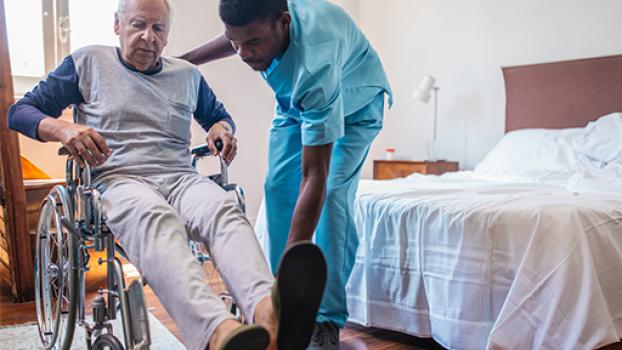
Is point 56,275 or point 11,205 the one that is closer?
point 56,275

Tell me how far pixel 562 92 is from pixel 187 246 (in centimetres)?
292

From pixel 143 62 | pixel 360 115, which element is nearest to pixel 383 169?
pixel 360 115

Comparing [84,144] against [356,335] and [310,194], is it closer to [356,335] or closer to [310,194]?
[310,194]

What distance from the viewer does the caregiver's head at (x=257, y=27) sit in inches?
46.3

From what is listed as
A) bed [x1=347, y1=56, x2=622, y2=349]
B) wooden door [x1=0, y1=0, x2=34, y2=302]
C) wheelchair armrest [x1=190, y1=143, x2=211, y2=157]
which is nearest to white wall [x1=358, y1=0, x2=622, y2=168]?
bed [x1=347, y1=56, x2=622, y2=349]

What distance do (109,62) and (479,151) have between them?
2883 mm

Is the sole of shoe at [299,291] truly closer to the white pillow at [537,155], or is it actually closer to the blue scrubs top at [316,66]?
the blue scrubs top at [316,66]

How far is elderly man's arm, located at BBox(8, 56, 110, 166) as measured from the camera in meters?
1.23

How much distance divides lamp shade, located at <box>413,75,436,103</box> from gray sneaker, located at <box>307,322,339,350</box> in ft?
8.55

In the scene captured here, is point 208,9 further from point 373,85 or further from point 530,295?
point 530,295

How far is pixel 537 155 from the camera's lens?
9.65 ft

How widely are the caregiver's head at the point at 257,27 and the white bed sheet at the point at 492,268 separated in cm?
82

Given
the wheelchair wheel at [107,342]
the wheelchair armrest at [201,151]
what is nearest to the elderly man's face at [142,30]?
the wheelchair armrest at [201,151]

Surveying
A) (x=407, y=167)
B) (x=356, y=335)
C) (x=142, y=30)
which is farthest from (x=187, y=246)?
(x=407, y=167)
